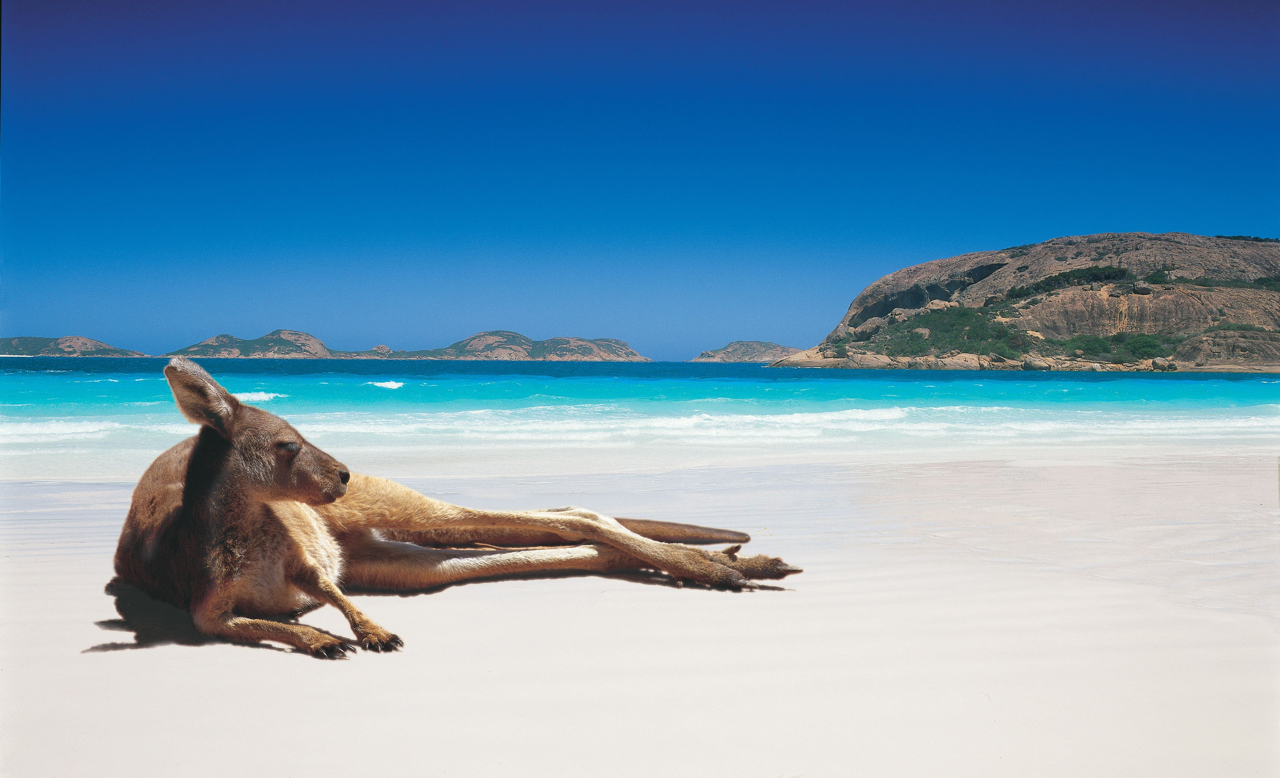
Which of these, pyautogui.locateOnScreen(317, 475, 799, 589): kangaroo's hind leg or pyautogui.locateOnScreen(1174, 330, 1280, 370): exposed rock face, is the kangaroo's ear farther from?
pyautogui.locateOnScreen(1174, 330, 1280, 370): exposed rock face

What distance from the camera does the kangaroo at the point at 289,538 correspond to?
2785 mm

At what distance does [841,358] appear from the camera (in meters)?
97.6

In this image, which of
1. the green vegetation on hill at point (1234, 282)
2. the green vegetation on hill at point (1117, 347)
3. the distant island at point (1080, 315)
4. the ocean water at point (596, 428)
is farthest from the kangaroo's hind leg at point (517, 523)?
the green vegetation on hill at point (1234, 282)

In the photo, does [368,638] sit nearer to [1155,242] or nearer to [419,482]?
[419,482]

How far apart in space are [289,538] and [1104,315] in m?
91.0

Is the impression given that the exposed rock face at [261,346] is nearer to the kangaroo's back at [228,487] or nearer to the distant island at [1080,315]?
the distant island at [1080,315]

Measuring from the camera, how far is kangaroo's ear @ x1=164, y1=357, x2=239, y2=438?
2.61 m

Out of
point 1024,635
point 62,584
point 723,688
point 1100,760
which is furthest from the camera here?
point 62,584

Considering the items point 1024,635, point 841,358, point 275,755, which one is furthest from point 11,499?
point 841,358

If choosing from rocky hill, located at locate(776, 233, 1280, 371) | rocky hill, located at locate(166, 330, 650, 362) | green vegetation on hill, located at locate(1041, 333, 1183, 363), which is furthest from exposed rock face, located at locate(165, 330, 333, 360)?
green vegetation on hill, located at locate(1041, 333, 1183, 363)

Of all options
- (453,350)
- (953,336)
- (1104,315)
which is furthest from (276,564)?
(453,350)

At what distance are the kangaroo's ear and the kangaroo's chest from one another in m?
0.40

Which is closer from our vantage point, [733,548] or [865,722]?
[865,722]

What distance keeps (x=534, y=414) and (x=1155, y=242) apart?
338 feet
